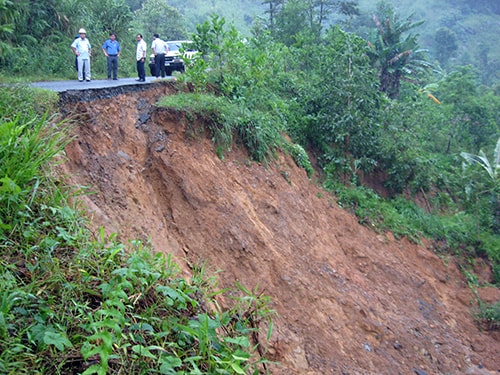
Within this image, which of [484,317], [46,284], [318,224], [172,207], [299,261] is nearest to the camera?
[46,284]

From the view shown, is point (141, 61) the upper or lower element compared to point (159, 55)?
lower

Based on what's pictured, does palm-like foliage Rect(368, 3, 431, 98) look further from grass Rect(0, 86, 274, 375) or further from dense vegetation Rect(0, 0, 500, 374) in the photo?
grass Rect(0, 86, 274, 375)

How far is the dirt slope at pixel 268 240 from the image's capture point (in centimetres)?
621

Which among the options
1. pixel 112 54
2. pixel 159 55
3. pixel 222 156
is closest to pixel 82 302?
pixel 222 156

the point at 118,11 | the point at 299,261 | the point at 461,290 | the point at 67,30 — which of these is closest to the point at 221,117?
the point at 299,261

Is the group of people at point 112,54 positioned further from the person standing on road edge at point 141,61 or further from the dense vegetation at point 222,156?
the dense vegetation at point 222,156

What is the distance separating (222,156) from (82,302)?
537 cm

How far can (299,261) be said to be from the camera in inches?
314

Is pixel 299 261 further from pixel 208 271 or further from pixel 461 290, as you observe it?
pixel 461 290

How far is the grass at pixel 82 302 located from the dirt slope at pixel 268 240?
3.36ft

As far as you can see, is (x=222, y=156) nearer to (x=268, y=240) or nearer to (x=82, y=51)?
(x=268, y=240)

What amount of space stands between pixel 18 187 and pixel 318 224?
688 cm

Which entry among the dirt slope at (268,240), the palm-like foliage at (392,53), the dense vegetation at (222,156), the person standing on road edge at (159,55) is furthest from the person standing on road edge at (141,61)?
the palm-like foliage at (392,53)

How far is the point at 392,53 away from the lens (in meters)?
21.5
